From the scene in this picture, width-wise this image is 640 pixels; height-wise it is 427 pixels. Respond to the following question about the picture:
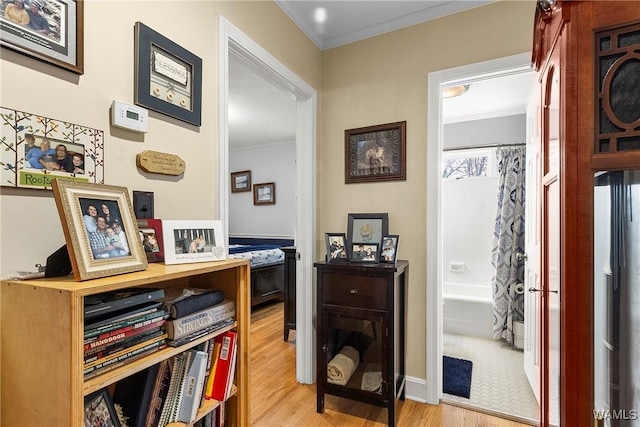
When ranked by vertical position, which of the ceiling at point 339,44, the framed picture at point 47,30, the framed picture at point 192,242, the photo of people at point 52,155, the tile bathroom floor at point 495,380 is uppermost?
the ceiling at point 339,44

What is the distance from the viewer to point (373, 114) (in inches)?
92.1

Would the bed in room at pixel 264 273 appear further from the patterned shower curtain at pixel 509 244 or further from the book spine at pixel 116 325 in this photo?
the book spine at pixel 116 325

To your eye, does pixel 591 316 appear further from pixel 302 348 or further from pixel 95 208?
pixel 302 348

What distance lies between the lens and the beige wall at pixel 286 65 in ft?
3.07

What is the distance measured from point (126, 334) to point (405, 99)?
2097mm

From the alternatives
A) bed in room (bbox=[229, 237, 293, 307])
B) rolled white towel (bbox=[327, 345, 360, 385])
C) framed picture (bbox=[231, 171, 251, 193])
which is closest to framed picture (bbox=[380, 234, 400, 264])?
rolled white towel (bbox=[327, 345, 360, 385])

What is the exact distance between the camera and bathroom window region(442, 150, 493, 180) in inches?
150

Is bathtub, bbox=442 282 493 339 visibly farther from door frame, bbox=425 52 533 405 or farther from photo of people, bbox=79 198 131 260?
photo of people, bbox=79 198 131 260

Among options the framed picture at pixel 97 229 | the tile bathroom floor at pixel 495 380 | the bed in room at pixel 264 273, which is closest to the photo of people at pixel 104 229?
the framed picture at pixel 97 229

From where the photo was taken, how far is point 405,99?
88.0 inches

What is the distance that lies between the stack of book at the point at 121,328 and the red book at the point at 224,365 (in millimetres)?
260

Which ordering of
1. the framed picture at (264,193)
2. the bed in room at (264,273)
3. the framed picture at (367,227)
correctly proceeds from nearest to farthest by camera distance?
the framed picture at (367,227), the bed in room at (264,273), the framed picture at (264,193)

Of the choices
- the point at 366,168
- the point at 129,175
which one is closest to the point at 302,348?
the point at 366,168

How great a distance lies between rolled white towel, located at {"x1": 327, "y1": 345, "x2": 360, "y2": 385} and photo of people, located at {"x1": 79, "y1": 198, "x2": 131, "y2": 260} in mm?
1508
